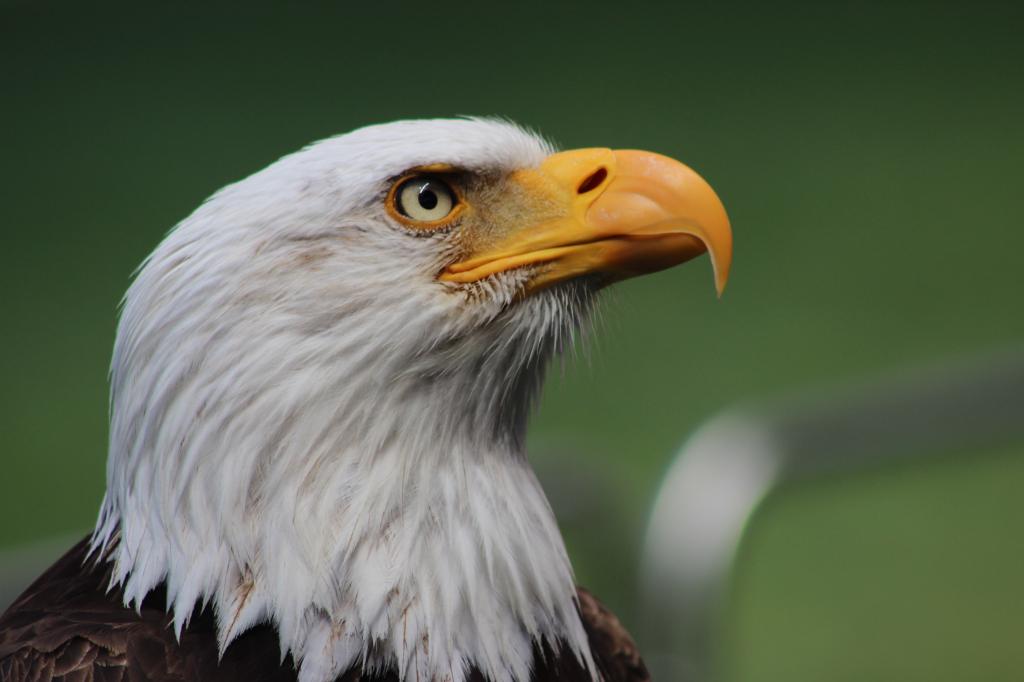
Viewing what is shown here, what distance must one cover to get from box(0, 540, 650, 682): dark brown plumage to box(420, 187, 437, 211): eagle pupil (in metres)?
0.55

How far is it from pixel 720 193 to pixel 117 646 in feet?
22.2

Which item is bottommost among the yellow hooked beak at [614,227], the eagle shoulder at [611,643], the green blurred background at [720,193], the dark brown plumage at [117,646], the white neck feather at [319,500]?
the green blurred background at [720,193]

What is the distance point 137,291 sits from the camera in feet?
6.04

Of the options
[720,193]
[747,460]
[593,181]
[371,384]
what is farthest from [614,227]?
[720,193]

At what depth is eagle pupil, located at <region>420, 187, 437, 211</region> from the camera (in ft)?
6.09

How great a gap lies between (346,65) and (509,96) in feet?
4.13

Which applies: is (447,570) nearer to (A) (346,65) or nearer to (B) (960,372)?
(B) (960,372)

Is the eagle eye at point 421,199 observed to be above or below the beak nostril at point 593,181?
below

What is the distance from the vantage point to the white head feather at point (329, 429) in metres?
1.75

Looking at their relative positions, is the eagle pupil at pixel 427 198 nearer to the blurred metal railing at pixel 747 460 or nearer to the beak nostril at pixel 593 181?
the beak nostril at pixel 593 181

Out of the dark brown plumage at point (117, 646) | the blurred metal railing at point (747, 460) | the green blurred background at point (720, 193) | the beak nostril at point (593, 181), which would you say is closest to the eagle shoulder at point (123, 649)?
the dark brown plumage at point (117, 646)

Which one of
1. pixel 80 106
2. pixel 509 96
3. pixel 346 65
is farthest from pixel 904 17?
pixel 80 106

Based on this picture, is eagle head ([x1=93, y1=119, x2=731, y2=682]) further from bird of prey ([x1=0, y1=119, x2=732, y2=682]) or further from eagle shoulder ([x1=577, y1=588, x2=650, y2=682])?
eagle shoulder ([x1=577, y1=588, x2=650, y2=682])

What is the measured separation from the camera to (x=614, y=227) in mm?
1846
